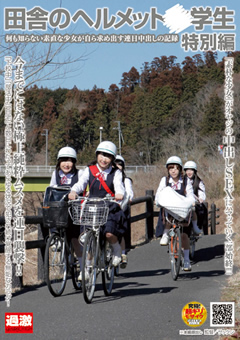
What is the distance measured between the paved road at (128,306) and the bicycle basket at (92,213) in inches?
35.5

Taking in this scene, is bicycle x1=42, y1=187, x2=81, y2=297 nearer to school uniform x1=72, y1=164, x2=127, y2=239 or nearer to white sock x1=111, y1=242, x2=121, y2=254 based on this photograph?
school uniform x1=72, y1=164, x2=127, y2=239

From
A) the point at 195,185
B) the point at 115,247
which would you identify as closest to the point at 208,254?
the point at 195,185

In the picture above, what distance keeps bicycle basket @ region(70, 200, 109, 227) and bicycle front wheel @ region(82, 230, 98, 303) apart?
0.43 feet

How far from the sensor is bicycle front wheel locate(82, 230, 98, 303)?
21.0 ft

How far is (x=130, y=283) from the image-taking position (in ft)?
27.4

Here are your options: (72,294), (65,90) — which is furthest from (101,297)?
(65,90)

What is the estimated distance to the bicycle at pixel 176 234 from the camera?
336 inches

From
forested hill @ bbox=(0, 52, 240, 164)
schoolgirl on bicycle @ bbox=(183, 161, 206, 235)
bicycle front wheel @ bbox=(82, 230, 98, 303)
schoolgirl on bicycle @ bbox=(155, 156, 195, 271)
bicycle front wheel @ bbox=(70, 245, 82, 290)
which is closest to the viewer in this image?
bicycle front wheel @ bbox=(82, 230, 98, 303)

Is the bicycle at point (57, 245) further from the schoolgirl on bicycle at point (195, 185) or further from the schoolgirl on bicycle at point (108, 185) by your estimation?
the schoolgirl on bicycle at point (195, 185)

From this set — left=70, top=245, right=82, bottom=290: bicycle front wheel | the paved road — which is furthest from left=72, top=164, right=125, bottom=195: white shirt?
the paved road

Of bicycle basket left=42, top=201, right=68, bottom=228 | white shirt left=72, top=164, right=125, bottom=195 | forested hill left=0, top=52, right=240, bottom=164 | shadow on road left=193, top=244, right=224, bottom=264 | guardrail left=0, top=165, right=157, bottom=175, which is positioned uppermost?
forested hill left=0, top=52, right=240, bottom=164

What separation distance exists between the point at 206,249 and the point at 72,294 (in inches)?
227

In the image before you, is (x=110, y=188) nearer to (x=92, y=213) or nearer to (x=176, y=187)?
(x=92, y=213)

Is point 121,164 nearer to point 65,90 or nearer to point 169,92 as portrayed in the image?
point 169,92
